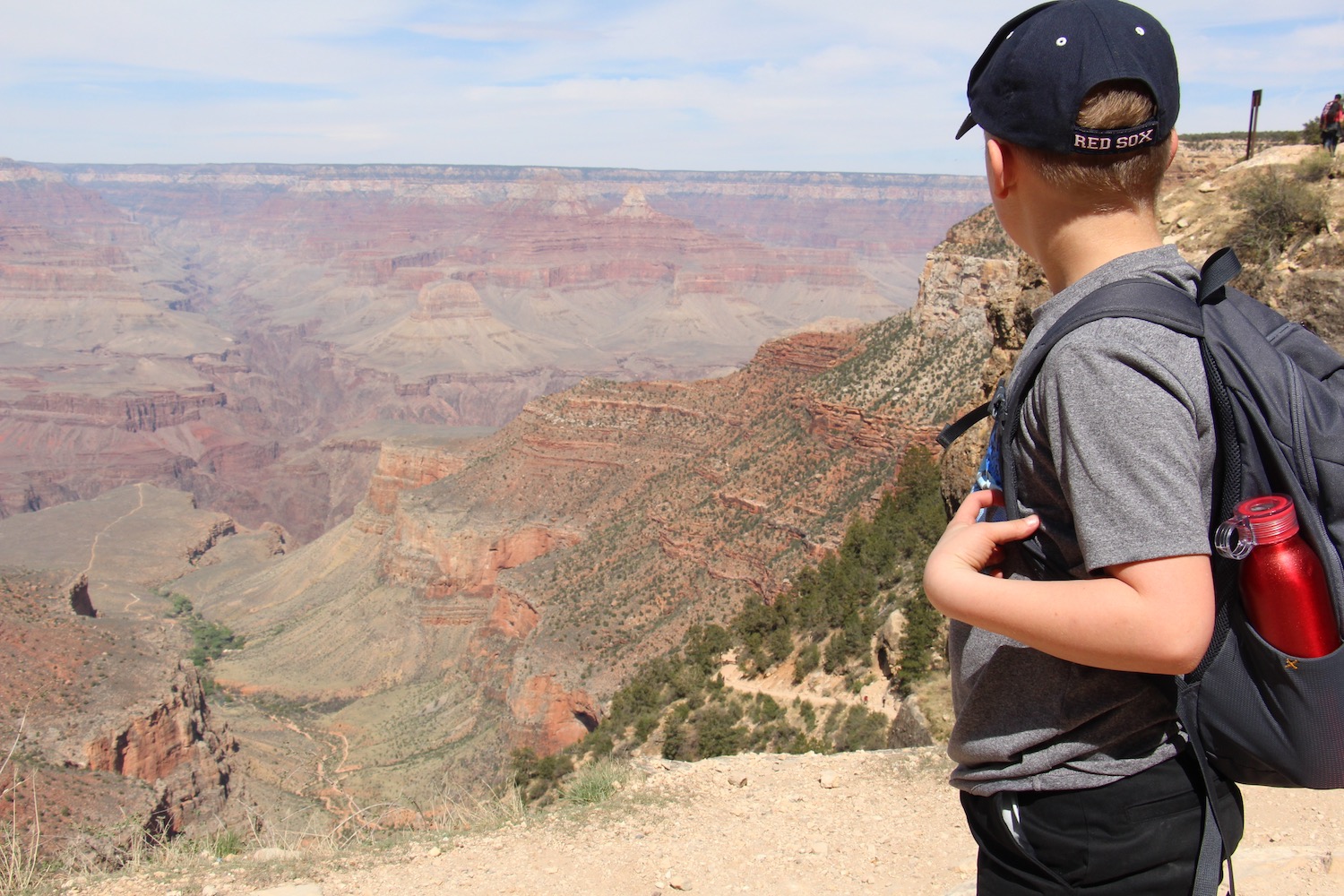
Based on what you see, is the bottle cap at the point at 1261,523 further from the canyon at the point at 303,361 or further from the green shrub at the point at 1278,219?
the canyon at the point at 303,361

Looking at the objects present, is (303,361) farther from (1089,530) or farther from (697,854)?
(1089,530)

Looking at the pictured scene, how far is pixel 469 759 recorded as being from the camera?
28953 mm

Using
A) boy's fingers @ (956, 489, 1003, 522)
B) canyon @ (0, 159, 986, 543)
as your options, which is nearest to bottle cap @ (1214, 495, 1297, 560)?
boy's fingers @ (956, 489, 1003, 522)

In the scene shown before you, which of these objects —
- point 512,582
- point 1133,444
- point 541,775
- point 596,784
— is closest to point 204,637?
point 512,582

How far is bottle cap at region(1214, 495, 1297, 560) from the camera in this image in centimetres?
177

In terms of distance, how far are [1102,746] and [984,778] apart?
11.1 inches

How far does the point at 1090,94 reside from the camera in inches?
78.0

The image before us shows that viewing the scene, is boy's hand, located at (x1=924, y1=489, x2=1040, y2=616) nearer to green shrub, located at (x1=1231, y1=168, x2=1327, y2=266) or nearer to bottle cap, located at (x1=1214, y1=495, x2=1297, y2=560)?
bottle cap, located at (x1=1214, y1=495, x2=1297, y2=560)

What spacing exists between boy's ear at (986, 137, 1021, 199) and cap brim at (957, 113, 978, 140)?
0.18 ft

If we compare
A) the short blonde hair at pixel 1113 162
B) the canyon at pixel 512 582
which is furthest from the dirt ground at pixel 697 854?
the short blonde hair at pixel 1113 162

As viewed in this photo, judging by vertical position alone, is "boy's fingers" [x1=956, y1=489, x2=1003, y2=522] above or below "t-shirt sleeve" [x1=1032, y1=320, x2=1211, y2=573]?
Answer: below

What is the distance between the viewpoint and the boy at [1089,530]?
1854 mm

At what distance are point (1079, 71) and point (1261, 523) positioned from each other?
959 mm

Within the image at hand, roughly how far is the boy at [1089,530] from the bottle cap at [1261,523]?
6cm
